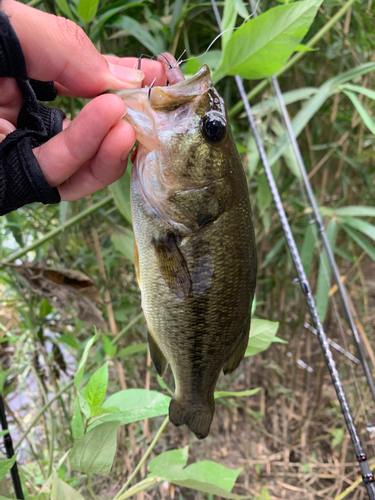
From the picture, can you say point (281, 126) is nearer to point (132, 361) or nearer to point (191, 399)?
point (191, 399)

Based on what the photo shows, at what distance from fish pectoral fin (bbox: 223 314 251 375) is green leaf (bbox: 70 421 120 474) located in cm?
26

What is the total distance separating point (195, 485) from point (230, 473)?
10 centimetres

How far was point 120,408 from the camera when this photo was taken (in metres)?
0.69

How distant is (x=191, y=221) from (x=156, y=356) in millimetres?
314

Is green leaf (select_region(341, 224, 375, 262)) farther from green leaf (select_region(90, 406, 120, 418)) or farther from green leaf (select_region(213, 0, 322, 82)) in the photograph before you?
green leaf (select_region(90, 406, 120, 418))

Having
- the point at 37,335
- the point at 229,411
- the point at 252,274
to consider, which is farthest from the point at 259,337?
the point at 229,411

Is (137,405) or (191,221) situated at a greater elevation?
(191,221)

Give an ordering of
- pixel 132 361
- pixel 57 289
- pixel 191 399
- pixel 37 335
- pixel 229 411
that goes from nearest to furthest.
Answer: pixel 191 399
pixel 57 289
pixel 37 335
pixel 132 361
pixel 229 411

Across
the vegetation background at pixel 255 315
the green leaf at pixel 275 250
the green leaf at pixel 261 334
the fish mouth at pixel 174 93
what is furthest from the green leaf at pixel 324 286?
the fish mouth at pixel 174 93

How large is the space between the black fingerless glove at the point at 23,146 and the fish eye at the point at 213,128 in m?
0.30

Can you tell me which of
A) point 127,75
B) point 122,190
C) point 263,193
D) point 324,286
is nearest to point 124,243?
point 122,190

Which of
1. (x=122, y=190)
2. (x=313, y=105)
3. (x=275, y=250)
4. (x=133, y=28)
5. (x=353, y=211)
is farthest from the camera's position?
(x=275, y=250)

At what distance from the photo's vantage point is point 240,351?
71 centimetres

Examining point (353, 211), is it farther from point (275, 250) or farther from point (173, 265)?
point (173, 265)
